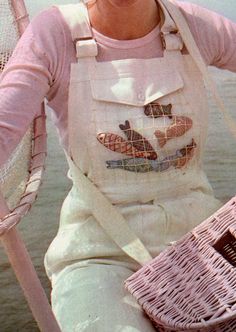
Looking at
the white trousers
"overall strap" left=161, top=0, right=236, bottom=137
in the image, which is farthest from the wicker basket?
"overall strap" left=161, top=0, right=236, bottom=137

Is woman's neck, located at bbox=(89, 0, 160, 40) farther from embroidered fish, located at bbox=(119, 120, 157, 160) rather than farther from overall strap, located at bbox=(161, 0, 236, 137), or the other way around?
embroidered fish, located at bbox=(119, 120, 157, 160)

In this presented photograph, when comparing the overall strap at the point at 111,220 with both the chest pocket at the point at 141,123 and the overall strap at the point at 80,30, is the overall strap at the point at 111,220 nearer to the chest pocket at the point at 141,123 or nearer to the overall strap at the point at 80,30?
the chest pocket at the point at 141,123

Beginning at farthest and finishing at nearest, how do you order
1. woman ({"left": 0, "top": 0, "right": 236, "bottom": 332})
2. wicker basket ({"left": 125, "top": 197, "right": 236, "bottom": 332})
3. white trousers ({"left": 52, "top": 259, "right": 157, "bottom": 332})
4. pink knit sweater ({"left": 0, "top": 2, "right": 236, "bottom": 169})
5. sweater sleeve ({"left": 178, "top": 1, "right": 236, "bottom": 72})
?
sweater sleeve ({"left": 178, "top": 1, "right": 236, "bottom": 72}) → woman ({"left": 0, "top": 0, "right": 236, "bottom": 332}) → pink knit sweater ({"left": 0, "top": 2, "right": 236, "bottom": 169}) → white trousers ({"left": 52, "top": 259, "right": 157, "bottom": 332}) → wicker basket ({"left": 125, "top": 197, "right": 236, "bottom": 332})

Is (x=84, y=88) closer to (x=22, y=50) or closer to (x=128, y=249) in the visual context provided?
(x=22, y=50)

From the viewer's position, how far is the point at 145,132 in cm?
179

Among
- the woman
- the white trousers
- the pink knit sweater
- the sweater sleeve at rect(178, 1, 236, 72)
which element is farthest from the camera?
the sweater sleeve at rect(178, 1, 236, 72)

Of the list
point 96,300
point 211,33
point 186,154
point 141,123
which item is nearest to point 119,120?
point 141,123

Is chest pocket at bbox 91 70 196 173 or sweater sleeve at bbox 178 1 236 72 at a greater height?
sweater sleeve at bbox 178 1 236 72

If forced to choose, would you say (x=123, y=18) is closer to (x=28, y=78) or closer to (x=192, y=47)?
(x=192, y=47)

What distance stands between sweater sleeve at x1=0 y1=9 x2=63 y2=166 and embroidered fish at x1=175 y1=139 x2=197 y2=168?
0.34m

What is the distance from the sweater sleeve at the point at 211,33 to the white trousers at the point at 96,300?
58 centimetres

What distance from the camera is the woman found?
1.74 m

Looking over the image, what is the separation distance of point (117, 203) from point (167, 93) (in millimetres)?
286

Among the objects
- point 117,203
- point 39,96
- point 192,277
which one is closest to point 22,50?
point 39,96
